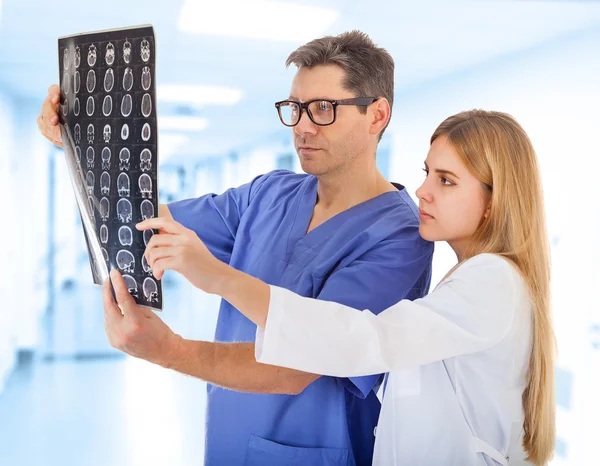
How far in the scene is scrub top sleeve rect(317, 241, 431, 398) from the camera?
3.13ft

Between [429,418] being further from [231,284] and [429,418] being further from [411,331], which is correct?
[231,284]

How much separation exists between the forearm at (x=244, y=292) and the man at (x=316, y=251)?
17 cm

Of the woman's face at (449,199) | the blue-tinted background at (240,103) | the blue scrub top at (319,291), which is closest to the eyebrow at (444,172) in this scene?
the woman's face at (449,199)

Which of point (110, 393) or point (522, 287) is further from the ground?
point (522, 287)

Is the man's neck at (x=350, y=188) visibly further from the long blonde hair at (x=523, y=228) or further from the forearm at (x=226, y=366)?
the forearm at (x=226, y=366)

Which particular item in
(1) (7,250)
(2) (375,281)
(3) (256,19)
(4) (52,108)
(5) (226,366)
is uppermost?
(3) (256,19)

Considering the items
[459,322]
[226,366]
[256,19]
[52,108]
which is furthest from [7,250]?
[459,322]

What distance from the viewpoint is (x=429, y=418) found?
90cm

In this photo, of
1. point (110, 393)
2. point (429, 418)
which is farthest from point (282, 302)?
point (110, 393)

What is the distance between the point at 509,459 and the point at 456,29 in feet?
8.32

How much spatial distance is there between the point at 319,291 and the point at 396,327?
0.96ft

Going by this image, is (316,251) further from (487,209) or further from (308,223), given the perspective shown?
(487,209)

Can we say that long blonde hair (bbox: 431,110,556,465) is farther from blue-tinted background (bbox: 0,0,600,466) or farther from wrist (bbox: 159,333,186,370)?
blue-tinted background (bbox: 0,0,600,466)

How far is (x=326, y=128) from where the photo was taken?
44.3 inches
